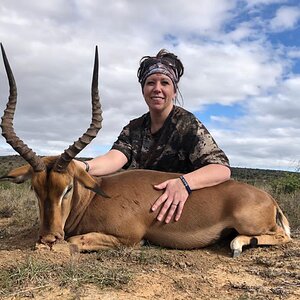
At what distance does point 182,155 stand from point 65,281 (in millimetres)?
3322

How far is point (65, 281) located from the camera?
394cm

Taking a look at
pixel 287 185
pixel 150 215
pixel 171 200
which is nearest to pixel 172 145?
pixel 171 200

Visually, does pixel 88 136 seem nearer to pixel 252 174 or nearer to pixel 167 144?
pixel 167 144

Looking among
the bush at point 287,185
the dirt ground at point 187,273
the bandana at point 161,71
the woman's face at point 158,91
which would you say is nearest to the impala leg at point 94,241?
the dirt ground at point 187,273

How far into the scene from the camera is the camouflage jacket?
21.3 ft

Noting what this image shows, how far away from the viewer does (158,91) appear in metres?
6.78

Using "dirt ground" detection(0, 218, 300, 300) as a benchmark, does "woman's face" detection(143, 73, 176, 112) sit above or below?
above

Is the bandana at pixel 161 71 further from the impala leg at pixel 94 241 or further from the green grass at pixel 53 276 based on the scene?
the green grass at pixel 53 276

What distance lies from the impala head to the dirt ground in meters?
0.36

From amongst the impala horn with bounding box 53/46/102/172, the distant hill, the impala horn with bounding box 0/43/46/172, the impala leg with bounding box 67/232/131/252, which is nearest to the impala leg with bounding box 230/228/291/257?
the impala leg with bounding box 67/232/131/252

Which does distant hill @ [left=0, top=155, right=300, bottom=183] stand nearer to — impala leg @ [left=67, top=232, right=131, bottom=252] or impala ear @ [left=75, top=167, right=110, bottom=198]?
impala ear @ [left=75, top=167, right=110, bottom=198]

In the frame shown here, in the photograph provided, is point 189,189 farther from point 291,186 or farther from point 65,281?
point 291,186

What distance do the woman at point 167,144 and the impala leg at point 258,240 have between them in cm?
79

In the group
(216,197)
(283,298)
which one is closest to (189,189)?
(216,197)
